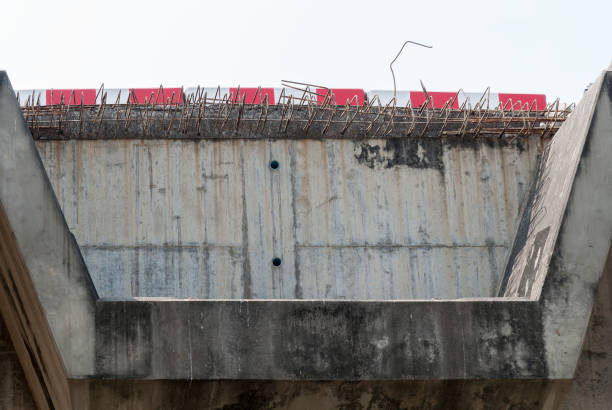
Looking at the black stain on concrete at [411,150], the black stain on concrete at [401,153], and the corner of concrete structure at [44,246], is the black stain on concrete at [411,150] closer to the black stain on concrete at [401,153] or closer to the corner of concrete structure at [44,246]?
the black stain on concrete at [401,153]

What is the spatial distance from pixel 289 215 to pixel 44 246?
4.06 meters

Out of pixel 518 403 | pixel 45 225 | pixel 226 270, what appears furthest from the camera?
pixel 226 270

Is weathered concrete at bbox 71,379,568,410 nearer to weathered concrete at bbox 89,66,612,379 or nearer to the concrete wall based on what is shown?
weathered concrete at bbox 89,66,612,379

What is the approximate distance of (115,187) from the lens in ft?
43.9

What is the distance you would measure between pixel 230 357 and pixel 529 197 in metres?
5.41

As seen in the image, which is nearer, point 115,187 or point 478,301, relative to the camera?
point 478,301

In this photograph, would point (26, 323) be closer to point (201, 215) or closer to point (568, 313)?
point (201, 215)

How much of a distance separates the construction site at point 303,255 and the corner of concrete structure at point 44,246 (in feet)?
0.07

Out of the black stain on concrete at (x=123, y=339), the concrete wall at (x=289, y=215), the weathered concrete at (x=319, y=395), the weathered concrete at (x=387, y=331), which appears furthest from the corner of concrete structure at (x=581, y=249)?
the black stain on concrete at (x=123, y=339)

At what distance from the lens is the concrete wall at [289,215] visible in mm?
13117

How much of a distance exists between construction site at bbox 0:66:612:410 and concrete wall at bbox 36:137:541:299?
0.03 m

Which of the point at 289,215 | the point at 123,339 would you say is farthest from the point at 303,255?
the point at 123,339

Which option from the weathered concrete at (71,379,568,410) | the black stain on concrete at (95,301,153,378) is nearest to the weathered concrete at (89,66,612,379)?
the black stain on concrete at (95,301,153,378)

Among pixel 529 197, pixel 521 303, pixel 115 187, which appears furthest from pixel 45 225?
pixel 529 197
